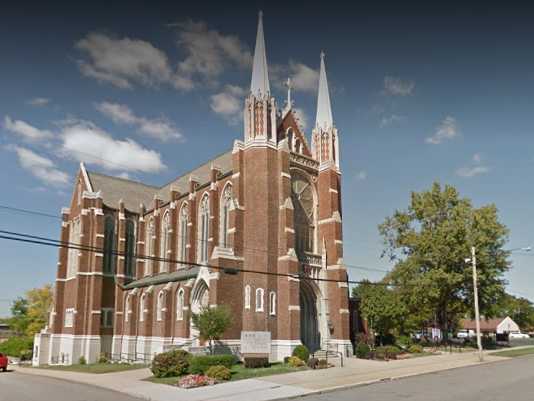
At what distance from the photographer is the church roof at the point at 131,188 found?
51656mm

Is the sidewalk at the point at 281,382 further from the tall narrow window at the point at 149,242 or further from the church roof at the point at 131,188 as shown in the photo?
the church roof at the point at 131,188

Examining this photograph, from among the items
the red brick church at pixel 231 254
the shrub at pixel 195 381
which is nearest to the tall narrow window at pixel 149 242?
the red brick church at pixel 231 254

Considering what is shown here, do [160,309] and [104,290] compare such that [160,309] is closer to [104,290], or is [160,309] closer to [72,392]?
[104,290]

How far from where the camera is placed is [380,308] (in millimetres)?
38844

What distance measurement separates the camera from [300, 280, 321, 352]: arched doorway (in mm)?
37406

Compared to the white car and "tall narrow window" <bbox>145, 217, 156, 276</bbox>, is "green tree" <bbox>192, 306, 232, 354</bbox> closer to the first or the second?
"tall narrow window" <bbox>145, 217, 156, 276</bbox>

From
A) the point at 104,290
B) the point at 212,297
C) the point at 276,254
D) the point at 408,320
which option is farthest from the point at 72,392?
the point at 408,320

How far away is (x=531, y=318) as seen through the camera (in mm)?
108625

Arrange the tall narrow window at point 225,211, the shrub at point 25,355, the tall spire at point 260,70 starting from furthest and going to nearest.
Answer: the shrub at point 25,355, the tall narrow window at point 225,211, the tall spire at point 260,70

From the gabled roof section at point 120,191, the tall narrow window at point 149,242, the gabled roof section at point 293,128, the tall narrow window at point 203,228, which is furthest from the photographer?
the gabled roof section at point 120,191

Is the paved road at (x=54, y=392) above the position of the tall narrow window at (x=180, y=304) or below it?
below

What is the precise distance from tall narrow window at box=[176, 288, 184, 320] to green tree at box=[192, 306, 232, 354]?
319 inches

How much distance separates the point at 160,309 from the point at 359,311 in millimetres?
16581

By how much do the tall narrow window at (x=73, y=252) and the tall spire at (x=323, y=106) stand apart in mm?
27444
